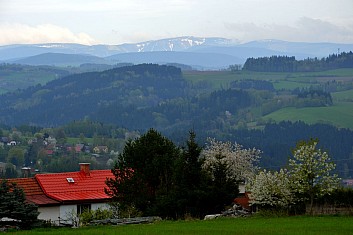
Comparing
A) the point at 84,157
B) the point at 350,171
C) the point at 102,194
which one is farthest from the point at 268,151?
the point at 102,194

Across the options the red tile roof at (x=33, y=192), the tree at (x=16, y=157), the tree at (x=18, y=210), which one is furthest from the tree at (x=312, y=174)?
the tree at (x=16, y=157)

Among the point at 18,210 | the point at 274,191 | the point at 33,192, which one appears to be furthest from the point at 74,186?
the point at 18,210

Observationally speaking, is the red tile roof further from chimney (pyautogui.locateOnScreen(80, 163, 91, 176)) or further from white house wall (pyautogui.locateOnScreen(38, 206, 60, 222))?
chimney (pyautogui.locateOnScreen(80, 163, 91, 176))

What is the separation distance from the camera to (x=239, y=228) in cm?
2602

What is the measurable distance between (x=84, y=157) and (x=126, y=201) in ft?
396

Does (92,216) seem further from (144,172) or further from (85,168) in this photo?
(85,168)

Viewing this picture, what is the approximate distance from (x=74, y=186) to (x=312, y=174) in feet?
48.3

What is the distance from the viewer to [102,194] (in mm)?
42875

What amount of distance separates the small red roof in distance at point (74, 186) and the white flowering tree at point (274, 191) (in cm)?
917

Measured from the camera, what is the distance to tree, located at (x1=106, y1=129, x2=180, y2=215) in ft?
126

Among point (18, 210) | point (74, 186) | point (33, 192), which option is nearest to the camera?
point (18, 210)

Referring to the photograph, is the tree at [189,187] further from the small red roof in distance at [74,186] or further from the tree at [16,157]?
the tree at [16,157]

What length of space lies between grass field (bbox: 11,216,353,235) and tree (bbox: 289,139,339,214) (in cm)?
482

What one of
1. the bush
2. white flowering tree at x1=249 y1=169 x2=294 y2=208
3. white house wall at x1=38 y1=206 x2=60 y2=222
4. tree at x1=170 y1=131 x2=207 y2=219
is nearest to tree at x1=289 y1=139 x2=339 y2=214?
white flowering tree at x1=249 y1=169 x2=294 y2=208
